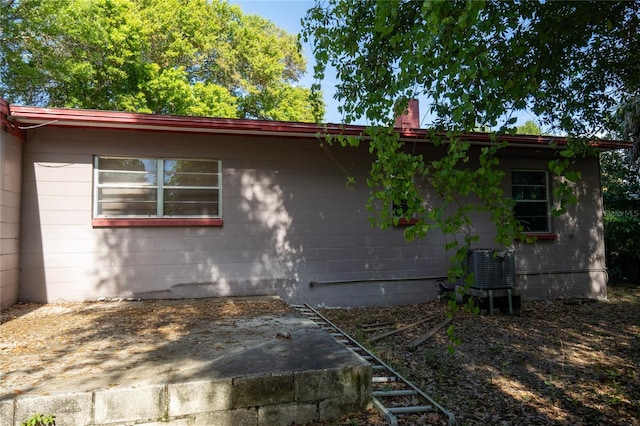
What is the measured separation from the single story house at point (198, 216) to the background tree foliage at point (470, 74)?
2296 millimetres

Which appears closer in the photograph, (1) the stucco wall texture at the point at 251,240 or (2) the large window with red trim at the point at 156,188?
(1) the stucco wall texture at the point at 251,240

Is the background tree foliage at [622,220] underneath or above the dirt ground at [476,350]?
above

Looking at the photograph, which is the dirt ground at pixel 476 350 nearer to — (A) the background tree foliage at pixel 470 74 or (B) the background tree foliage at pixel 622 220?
(A) the background tree foliage at pixel 470 74

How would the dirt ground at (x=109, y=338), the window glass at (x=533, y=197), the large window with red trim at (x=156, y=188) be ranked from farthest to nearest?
the window glass at (x=533, y=197)
the large window with red trim at (x=156, y=188)
the dirt ground at (x=109, y=338)

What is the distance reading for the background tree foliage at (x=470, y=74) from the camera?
2.45 m

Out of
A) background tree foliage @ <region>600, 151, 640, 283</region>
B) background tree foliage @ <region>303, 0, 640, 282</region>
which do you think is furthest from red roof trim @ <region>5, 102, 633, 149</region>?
background tree foliage @ <region>600, 151, 640, 283</region>

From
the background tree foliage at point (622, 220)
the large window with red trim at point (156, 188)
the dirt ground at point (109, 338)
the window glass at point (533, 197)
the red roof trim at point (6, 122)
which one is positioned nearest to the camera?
the dirt ground at point (109, 338)

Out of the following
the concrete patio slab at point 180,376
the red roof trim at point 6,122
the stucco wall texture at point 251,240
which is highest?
the red roof trim at point 6,122

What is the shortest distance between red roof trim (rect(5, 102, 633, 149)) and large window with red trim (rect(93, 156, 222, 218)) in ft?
2.00

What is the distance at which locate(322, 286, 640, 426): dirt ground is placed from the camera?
3797 millimetres

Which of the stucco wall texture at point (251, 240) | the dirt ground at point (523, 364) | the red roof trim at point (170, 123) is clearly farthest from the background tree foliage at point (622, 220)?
the red roof trim at point (170, 123)

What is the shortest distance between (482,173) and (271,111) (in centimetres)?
2023

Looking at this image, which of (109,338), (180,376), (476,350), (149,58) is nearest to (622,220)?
(476,350)

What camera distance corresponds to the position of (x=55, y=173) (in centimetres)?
663
